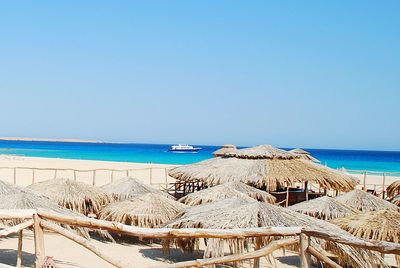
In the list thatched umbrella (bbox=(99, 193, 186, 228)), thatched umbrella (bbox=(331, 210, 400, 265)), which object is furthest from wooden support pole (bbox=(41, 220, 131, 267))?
thatched umbrella (bbox=(99, 193, 186, 228))

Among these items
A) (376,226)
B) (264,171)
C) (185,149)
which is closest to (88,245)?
(376,226)

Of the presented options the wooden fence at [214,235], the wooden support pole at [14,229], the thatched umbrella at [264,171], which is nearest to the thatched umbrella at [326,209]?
the thatched umbrella at [264,171]

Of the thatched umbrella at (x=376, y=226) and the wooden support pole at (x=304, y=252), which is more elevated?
the wooden support pole at (x=304, y=252)

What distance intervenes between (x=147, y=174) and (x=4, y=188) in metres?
19.9

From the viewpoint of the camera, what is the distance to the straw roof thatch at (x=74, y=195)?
1058cm

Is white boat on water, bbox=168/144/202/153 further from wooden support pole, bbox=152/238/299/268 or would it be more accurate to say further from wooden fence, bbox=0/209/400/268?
wooden support pole, bbox=152/238/299/268

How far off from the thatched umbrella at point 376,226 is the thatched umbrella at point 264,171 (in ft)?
18.1

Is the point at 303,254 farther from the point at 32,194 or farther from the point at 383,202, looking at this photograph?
the point at 383,202

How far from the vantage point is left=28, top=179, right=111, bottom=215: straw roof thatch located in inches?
416

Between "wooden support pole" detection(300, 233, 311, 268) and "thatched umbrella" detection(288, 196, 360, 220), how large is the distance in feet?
19.3

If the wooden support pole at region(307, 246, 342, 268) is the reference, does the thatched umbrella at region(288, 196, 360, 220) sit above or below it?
below

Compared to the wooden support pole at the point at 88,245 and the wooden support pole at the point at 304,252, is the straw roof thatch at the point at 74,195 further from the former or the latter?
the wooden support pole at the point at 304,252

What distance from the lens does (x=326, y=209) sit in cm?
929

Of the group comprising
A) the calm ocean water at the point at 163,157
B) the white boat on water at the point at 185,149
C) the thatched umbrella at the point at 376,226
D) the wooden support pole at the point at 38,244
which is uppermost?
the wooden support pole at the point at 38,244
